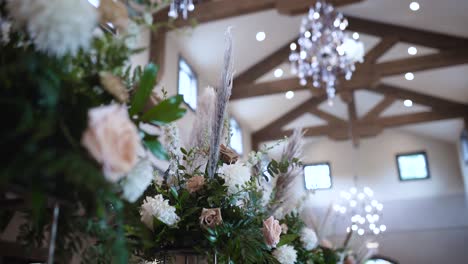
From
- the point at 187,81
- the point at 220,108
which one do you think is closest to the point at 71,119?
the point at 220,108

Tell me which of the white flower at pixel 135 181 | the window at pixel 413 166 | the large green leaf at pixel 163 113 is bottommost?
the white flower at pixel 135 181

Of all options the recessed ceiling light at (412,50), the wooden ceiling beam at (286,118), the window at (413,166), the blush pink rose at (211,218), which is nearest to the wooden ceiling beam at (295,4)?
the recessed ceiling light at (412,50)

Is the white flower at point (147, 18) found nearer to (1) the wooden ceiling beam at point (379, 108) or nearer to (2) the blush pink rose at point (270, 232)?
(2) the blush pink rose at point (270, 232)

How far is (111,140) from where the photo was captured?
0.74 metres

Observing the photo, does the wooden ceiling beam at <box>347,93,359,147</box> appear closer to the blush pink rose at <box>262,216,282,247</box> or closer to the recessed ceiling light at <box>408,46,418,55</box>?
the recessed ceiling light at <box>408,46,418,55</box>

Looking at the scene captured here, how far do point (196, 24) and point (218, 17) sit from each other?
17.9ft

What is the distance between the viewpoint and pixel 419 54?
26.2 feet

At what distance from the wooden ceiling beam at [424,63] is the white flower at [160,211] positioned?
22.9 feet

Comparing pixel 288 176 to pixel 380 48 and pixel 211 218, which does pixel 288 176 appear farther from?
pixel 380 48

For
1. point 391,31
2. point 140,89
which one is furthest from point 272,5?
point 140,89

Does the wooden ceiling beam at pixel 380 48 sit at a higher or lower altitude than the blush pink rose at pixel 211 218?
higher

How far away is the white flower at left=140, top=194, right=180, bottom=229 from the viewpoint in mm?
1427

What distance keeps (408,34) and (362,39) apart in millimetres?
948

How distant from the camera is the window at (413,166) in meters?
10.8
